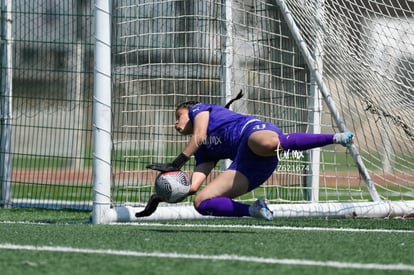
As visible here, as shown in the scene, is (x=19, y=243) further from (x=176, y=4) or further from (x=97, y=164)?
(x=176, y=4)

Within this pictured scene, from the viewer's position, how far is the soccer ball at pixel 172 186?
669cm

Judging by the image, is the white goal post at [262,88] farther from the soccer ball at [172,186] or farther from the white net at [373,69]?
the soccer ball at [172,186]

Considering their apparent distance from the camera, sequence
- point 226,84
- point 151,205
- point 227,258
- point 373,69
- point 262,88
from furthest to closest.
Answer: point 262,88 → point 226,84 → point 373,69 → point 151,205 → point 227,258

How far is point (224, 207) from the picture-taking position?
6.62 m

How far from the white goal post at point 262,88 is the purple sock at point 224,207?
65.4 inches

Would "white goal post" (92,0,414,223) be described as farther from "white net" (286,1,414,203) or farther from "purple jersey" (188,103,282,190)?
"purple jersey" (188,103,282,190)

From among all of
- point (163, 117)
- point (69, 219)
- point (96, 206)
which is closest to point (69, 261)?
point (96, 206)

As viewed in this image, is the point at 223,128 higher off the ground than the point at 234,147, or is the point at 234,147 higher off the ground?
the point at 223,128

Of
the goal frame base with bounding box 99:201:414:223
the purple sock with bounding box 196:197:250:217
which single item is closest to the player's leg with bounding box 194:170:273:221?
the purple sock with bounding box 196:197:250:217

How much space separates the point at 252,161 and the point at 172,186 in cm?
59

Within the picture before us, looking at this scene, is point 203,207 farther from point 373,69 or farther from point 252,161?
point 373,69

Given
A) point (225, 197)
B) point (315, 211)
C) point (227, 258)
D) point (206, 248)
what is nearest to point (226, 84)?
point (315, 211)

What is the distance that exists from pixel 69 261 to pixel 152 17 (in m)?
4.80

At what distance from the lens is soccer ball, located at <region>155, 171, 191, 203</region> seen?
6.69 meters
